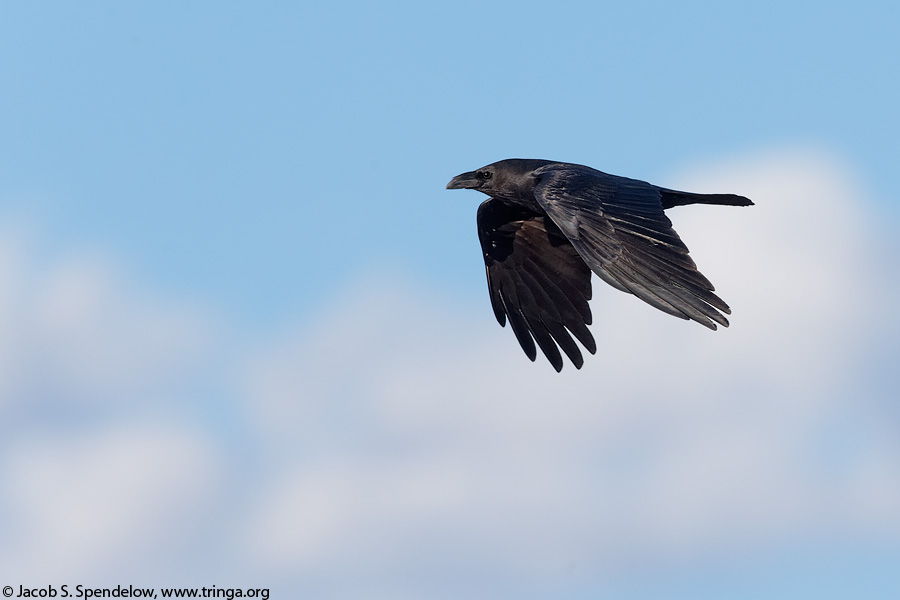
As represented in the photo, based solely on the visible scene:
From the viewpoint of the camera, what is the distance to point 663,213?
14.2m

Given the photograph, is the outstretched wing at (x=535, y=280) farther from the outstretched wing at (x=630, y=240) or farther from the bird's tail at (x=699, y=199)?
the outstretched wing at (x=630, y=240)

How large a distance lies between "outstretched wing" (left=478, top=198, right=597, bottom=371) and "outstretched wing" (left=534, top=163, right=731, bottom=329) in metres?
2.26

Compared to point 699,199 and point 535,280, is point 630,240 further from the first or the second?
point 535,280

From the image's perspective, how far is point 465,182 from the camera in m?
17.2

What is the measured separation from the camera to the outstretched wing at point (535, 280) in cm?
1684

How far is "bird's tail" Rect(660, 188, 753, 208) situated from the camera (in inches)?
637

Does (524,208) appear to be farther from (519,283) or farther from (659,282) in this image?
(659,282)

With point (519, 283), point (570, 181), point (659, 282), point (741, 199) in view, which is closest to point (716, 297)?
point (659, 282)

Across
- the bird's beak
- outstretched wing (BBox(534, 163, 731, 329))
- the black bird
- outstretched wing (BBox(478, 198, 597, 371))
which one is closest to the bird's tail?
the black bird

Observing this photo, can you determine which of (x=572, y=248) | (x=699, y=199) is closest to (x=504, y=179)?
(x=572, y=248)

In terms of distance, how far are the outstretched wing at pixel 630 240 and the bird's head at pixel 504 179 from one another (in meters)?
1.38

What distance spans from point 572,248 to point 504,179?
4.68ft

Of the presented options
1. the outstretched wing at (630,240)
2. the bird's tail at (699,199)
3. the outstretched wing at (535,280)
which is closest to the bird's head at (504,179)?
the outstretched wing at (535,280)

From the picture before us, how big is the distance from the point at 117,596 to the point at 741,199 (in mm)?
8927
